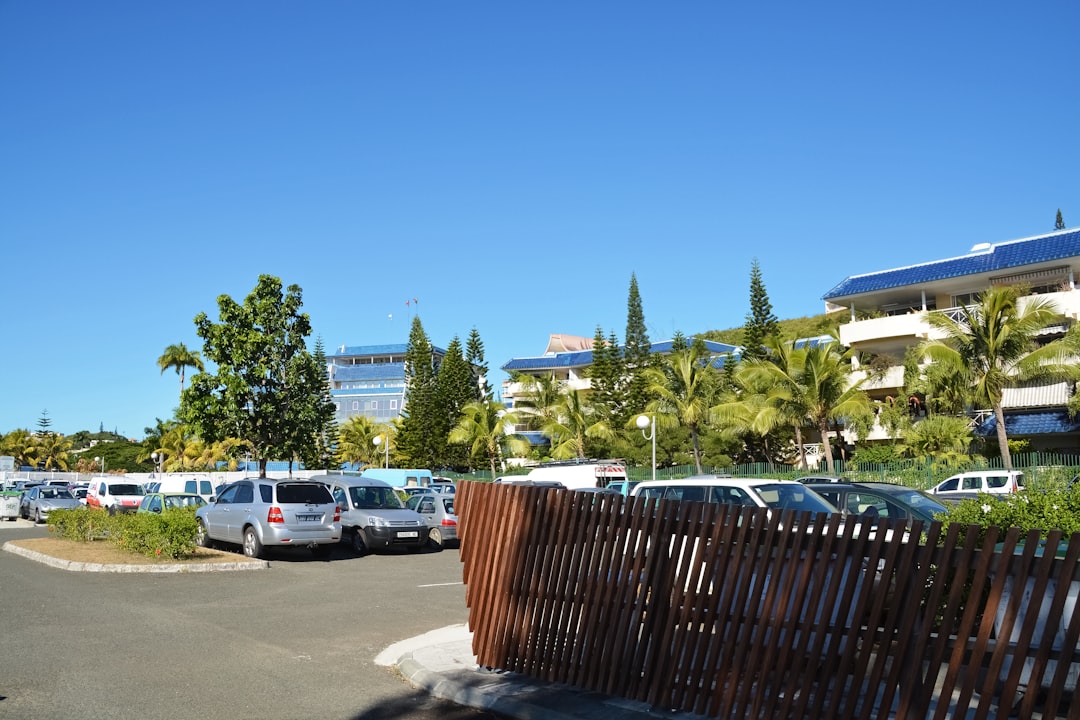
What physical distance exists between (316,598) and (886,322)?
3947cm

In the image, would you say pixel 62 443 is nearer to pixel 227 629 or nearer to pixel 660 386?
pixel 660 386

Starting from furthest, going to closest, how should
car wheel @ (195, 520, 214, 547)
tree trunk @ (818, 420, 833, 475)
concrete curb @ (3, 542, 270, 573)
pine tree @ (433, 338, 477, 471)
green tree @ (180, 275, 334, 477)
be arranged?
pine tree @ (433, 338, 477, 471)
tree trunk @ (818, 420, 833, 475)
green tree @ (180, 275, 334, 477)
car wheel @ (195, 520, 214, 547)
concrete curb @ (3, 542, 270, 573)

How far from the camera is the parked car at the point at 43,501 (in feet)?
119

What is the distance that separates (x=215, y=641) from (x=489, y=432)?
51.6 m

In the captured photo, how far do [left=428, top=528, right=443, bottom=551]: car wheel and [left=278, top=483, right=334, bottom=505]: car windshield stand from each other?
3.95 meters

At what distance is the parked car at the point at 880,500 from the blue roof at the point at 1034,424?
27649 mm

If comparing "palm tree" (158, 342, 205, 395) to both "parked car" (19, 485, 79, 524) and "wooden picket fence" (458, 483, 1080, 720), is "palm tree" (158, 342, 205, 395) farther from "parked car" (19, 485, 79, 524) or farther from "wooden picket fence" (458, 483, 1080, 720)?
"wooden picket fence" (458, 483, 1080, 720)

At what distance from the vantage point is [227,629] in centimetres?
1061

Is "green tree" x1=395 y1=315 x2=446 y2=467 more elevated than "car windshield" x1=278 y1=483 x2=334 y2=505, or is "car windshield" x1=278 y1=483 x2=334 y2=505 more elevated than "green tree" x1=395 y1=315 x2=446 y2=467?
"green tree" x1=395 y1=315 x2=446 y2=467

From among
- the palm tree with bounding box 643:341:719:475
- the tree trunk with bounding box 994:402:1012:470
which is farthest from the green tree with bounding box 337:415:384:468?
the tree trunk with bounding box 994:402:1012:470

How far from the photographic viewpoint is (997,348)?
34688 mm

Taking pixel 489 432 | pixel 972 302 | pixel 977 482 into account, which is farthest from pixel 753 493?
pixel 489 432

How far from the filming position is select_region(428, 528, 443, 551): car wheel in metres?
23.3

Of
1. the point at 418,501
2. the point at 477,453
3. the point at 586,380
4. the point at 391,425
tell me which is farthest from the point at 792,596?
the point at 391,425
